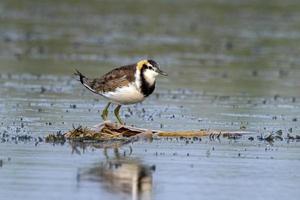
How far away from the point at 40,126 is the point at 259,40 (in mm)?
16128

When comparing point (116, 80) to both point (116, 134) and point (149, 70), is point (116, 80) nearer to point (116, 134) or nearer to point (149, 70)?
point (149, 70)

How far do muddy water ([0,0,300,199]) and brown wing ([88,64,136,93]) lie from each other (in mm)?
712

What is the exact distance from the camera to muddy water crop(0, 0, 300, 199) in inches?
460

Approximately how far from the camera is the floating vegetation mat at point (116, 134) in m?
14.2

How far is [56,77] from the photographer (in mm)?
22141

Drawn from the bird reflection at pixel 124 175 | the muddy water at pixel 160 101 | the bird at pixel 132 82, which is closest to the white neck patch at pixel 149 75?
the bird at pixel 132 82

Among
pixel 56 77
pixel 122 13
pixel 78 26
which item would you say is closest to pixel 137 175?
pixel 56 77

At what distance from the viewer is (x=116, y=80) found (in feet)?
49.4

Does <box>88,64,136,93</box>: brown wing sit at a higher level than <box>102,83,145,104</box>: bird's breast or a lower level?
higher

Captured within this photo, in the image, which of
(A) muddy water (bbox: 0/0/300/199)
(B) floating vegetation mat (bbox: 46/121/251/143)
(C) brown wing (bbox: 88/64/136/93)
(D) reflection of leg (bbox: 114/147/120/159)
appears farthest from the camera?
(C) brown wing (bbox: 88/64/136/93)

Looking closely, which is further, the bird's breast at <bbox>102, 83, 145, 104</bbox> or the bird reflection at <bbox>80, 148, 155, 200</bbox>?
the bird's breast at <bbox>102, 83, 145, 104</bbox>

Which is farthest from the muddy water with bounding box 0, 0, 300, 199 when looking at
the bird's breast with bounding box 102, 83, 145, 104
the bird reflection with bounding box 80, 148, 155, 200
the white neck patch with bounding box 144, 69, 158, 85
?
the white neck patch with bounding box 144, 69, 158, 85

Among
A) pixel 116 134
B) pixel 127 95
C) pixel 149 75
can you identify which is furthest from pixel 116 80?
pixel 116 134

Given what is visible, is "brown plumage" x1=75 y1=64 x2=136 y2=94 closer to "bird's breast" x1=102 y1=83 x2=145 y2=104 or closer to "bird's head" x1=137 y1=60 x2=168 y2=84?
"bird's breast" x1=102 y1=83 x2=145 y2=104
